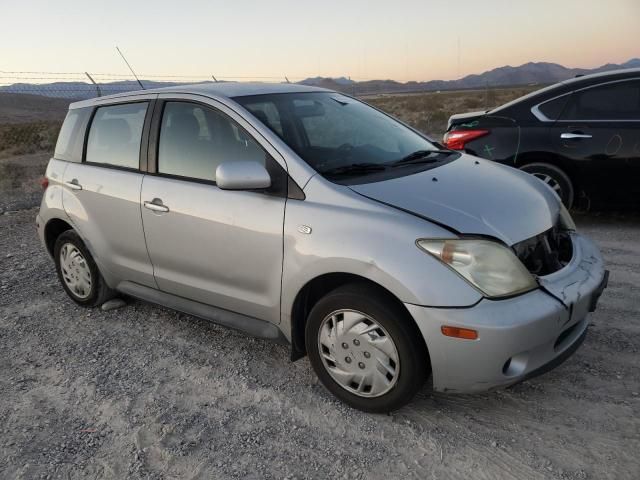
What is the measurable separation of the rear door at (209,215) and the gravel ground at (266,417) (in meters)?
0.51

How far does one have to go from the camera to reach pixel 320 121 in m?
3.67

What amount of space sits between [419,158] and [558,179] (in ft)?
9.89

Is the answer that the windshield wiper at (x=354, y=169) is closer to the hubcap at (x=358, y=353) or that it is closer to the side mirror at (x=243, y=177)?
the side mirror at (x=243, y=177)

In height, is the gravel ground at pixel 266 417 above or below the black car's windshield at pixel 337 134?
below

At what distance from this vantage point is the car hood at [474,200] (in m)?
2.75

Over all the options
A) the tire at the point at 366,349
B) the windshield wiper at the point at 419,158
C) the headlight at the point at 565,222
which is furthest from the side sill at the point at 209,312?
the headlight at the point at 565,222

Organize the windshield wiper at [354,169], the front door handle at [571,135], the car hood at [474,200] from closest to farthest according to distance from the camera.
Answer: the car hood at [474,200], the windshield wiper at [354,169], the front door handle at [571,135]

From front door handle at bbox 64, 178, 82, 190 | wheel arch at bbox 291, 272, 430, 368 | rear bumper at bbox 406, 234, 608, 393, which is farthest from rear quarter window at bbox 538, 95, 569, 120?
front door handle at bbox 64, 178, 82, 190

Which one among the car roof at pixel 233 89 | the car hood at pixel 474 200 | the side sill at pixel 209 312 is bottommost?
the side sill at pixel 209 312

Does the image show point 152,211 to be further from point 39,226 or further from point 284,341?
point 39,226

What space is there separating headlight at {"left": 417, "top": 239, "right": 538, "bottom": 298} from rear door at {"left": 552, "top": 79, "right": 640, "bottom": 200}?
378 centimetres

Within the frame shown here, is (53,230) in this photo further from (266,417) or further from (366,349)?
(366,349)

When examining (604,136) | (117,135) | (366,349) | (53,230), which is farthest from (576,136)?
(53,230)

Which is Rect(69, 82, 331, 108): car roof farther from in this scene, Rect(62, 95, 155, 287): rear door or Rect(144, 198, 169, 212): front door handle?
Rect(144, 198, 169, 212): front door handle
